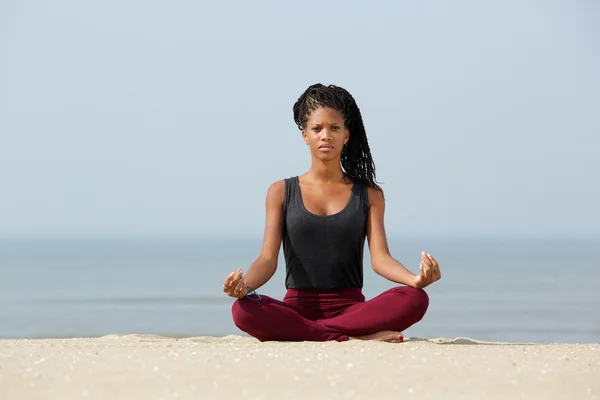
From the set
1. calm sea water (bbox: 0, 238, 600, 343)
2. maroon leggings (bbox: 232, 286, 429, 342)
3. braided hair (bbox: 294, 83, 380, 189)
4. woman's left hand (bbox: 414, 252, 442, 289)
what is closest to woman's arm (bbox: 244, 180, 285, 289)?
maroon leggings (bbox: 232, 286, 429, 342)

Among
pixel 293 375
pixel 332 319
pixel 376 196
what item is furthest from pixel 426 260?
pixel 293 375

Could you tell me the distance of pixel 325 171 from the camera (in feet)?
20.0

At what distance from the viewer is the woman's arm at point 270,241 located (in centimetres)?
589

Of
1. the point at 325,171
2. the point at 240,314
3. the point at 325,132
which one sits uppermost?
the point at 325,132

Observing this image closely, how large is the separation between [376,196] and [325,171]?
34 centimetres

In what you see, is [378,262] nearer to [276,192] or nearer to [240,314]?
[276,192]

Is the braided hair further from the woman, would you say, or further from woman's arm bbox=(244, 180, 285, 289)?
woman's arm bbox=(244, 180, 285, 289)

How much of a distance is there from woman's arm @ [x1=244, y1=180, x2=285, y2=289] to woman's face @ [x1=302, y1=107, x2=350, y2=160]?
339 millimetres

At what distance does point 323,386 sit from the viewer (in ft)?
13.4

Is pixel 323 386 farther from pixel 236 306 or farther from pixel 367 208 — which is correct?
pixel 367 208

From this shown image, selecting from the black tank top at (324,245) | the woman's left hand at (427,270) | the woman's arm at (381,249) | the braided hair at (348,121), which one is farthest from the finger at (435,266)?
the braided hair at (348,121)

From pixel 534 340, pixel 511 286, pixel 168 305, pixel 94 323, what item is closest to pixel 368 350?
pixel 534 340

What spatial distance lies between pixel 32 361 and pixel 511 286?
1860 centimetres

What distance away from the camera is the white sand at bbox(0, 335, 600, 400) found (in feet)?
13.2
